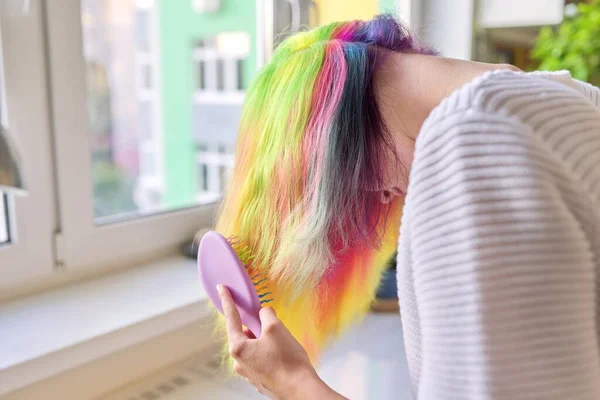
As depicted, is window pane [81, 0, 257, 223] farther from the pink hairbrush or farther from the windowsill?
the pink hairbrush

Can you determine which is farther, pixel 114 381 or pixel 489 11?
pixel 489 11

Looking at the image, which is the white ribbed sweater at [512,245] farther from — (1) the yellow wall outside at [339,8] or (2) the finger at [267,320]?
(1) the yellow wall outside at [339,8]

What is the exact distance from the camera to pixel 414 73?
63 centimetres

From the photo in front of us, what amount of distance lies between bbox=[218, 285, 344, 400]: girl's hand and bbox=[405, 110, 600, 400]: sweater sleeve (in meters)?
0.17

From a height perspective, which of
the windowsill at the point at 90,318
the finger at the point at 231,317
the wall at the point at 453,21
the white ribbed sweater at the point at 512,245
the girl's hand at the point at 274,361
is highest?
the wall at the point at 453,21

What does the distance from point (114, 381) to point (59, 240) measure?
0.23 metres

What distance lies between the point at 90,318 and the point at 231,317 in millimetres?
322

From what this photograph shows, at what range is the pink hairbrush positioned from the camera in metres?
0.66

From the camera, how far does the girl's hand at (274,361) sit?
0.59 m

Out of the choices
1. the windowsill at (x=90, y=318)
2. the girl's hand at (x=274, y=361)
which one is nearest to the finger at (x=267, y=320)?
the girl's hand at (x=274, y=361)

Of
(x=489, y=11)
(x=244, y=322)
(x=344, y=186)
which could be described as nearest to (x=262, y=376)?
(x=244, y=322)

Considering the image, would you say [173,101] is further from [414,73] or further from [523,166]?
[523,166]

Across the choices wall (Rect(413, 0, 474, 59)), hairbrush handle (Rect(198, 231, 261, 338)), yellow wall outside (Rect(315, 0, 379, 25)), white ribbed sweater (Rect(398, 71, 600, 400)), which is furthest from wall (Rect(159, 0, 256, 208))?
white ribbed sweater (Rect(398, 71, 600, 400))

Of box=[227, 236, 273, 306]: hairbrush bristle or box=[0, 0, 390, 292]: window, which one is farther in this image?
box=[0, 0, 390, 292]: window
